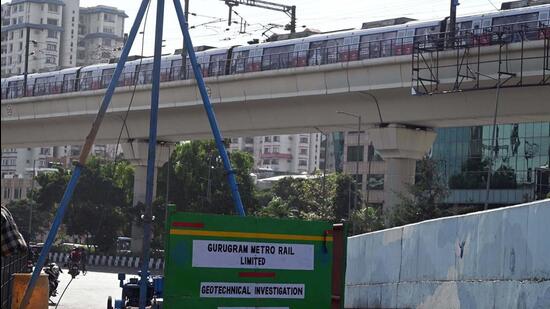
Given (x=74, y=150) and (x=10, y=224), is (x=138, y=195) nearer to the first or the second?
(x=10, y=224)

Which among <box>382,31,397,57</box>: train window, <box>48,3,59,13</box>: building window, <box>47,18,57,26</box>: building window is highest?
<box>48,3,59,13</box>: building window

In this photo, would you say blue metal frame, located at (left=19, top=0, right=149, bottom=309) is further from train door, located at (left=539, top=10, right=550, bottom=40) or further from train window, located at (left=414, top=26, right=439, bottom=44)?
train window, located at (left=414, top=26, right=439, bottom=44)

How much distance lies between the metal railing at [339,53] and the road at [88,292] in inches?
228

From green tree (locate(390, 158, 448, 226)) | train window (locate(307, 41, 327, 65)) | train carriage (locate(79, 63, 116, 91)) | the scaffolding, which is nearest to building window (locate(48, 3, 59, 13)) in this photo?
train carriage (locate(79, 63, 116, 91))

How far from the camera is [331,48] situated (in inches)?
1665

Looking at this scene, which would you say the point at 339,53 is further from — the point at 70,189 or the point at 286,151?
the point at 286,151

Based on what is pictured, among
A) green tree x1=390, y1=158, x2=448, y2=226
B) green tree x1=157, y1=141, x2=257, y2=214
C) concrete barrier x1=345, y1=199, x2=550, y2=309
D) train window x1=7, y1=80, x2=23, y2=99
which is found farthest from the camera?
green tree x1=157, y1=141, x2=257, y2=214

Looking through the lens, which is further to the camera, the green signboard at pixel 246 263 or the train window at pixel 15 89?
the train window at pixel 15 89

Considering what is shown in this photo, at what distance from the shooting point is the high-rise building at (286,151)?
191 m

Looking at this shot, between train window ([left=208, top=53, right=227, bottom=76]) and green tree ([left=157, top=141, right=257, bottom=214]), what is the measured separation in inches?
1006

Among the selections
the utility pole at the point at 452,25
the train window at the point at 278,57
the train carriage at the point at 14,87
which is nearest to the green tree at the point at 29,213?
the train carriage at the point at 14,87

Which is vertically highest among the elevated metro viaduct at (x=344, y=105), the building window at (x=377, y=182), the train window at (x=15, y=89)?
the train window at (x=15, y=89)

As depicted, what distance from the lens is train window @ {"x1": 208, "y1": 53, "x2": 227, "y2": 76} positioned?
47625mm

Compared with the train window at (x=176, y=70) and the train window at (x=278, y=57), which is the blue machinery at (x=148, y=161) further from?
the train window at (x=176, y=70)
